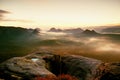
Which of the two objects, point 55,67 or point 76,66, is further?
point 55,67

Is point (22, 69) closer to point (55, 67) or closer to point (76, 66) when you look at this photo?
point (76, 66)

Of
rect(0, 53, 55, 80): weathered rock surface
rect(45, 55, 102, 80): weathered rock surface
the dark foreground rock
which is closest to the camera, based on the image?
the dark foreground rock

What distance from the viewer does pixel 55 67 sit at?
2177 centimetres

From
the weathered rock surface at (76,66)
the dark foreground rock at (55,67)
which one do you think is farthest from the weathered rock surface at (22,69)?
the weathered rock surface at (76,66)

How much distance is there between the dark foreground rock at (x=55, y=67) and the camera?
1541 cm

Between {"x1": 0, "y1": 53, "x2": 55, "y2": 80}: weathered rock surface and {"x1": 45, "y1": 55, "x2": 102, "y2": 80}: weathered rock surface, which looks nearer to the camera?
{"x1": 0, "y1": 53, "x2": 55, "y2": 80}: weathered rock surface

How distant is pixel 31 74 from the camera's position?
15.7 m

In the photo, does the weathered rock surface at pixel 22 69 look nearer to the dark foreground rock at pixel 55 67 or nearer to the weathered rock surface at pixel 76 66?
the dark foreground rock at pixel 55 67

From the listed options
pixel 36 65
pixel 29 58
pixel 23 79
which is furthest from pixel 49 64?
pixel 23 79

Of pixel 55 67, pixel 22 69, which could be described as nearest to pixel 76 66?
pixel 55 67

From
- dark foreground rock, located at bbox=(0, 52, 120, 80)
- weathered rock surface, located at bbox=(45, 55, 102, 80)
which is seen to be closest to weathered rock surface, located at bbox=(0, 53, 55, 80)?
dark foreground rock, located at bbox=(0, 52, 120, 80)

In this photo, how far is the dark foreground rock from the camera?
50.6 ft

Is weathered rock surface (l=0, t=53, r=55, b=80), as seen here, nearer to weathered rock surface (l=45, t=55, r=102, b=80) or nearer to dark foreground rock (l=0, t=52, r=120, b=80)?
dark foreground rock (l=0, t=52, r=120, b=80)

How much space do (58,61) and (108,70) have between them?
25.6 ft
